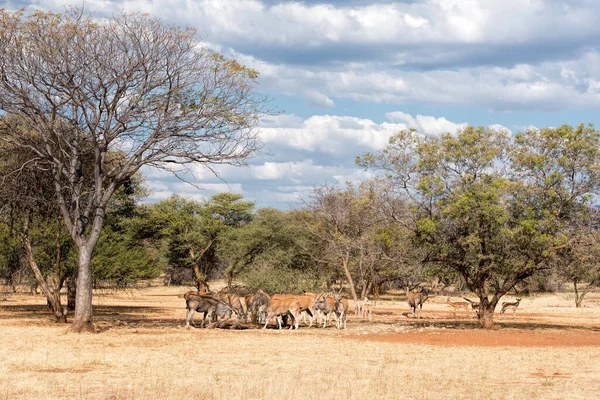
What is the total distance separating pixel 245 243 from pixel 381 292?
1610 cm

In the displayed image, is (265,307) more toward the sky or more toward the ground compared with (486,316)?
more toward the sky

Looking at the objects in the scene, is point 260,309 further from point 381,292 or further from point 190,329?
point 381,292

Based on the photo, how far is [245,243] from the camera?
58750 millimetres

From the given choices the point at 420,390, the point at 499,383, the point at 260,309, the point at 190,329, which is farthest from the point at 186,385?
the point at 260,309

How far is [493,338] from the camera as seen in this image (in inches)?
1056

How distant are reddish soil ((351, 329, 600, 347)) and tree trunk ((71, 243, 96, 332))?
910 centimetres

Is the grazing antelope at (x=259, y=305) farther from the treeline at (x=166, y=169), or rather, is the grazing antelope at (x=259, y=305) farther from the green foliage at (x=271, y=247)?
the green foliage at (x=271, y=247)

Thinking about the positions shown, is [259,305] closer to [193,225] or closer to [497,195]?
[497,195]

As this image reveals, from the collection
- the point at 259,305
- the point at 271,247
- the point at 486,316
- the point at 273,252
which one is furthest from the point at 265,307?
the point at 271,247

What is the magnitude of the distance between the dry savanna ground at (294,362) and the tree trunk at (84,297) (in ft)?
2.23

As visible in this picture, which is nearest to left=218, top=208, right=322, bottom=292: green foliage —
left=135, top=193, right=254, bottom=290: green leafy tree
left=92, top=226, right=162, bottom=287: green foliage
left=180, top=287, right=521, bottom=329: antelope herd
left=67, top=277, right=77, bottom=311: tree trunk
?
left=135, top=193, right=254, bottom=290: green leafy tree

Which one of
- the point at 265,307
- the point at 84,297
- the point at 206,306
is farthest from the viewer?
the point at 265,307

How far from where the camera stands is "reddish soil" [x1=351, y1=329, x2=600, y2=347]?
82.0 feet

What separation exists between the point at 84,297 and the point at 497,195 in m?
15.2
